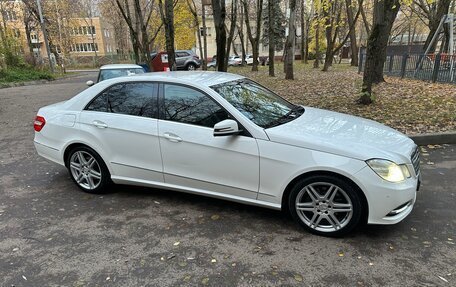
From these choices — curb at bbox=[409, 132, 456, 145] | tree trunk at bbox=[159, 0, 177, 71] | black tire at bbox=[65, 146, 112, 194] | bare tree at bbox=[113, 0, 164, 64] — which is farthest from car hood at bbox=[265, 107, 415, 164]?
bare tree at bbox=[113, 0, 164, 64]

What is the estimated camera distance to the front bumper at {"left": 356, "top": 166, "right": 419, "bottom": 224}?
316 centimetres

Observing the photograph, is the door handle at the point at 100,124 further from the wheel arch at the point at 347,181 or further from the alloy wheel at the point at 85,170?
the wheel arch at the point at 347,181

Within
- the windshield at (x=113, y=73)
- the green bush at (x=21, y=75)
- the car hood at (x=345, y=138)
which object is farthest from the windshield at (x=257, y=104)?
the green bush at (x=21, y=75)

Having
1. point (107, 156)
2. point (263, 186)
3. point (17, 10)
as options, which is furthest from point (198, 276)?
point (17, 10)

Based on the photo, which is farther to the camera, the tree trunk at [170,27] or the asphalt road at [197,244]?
the tree trunk at [170,27]

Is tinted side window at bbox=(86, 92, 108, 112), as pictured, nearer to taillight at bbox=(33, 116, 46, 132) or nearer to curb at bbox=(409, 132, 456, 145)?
taillight at bbox=(33, 116, 46, 132)

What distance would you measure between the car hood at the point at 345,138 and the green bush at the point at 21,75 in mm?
23030

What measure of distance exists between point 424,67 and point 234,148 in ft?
42.3

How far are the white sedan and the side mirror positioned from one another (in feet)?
0.05

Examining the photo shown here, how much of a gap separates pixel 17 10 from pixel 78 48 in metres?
31.8

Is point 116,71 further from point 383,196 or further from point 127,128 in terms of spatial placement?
point 383,196

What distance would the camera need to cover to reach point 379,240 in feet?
11.1

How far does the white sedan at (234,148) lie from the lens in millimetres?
3260

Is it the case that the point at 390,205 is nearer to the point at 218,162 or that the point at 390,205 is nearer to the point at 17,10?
the point at 218,162
